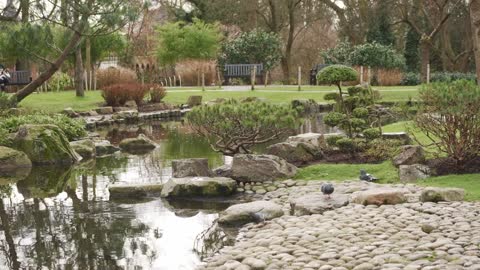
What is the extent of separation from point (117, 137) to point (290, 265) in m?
12.5

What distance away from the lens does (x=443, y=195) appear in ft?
26.3

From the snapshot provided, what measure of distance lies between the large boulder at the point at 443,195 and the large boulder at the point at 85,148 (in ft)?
27.1

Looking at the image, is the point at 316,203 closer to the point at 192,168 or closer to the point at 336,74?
the point at 192,168

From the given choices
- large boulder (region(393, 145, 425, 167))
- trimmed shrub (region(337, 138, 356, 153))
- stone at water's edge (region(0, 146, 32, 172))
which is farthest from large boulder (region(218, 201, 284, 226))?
stone at water's edge (region(0, 146, 32, 172))

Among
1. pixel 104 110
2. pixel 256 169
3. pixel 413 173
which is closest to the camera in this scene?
pixel 413 173

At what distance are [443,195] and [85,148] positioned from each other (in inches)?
337

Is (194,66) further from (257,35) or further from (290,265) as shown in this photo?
(290,265)

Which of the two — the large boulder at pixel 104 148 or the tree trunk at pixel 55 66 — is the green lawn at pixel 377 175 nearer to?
the large boulder at pixel 104 148

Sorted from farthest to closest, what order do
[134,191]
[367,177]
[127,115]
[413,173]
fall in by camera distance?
1. [127,115]
2. [134,191]
3. [367,177]
4. [413,173]

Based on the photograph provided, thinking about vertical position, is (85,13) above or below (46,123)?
above

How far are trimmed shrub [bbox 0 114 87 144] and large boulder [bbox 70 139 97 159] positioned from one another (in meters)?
1.00

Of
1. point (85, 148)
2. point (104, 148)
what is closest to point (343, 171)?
point (85, 148)

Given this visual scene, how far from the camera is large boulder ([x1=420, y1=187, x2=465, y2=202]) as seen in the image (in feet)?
26.3

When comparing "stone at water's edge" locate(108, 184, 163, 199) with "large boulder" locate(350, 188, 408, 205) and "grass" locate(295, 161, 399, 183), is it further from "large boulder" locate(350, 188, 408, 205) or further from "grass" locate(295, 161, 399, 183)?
"large boulder" locate(350, 188, 408, 205)
